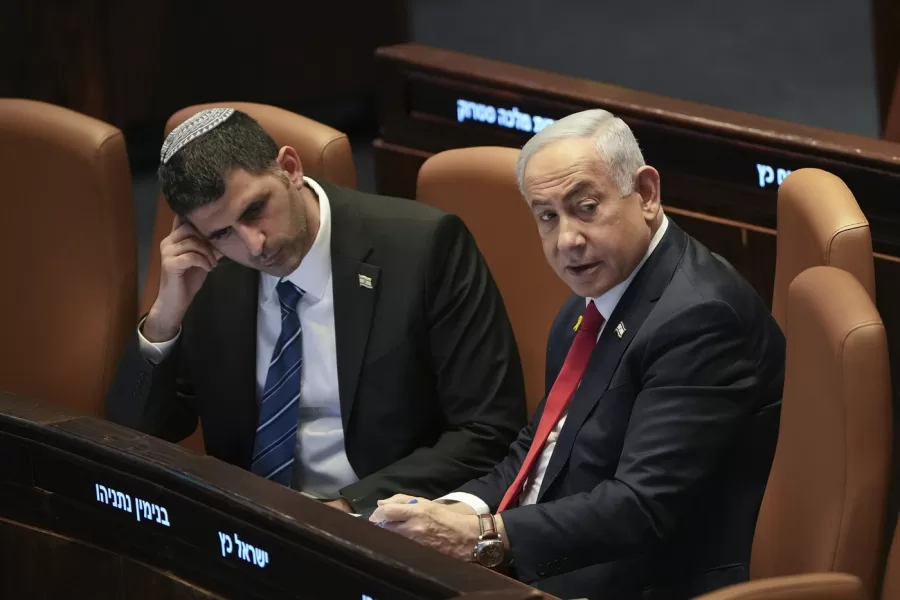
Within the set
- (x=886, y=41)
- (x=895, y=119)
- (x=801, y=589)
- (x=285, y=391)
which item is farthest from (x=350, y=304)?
(x=886, y=41)

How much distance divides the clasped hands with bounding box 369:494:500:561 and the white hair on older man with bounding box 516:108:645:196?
518mm

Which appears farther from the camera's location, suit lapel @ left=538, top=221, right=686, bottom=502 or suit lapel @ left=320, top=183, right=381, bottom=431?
suit lapel @ left=320, top=183, right=381, bottom=431

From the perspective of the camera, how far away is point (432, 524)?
1.96 m

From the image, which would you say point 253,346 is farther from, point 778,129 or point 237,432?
point 778,129

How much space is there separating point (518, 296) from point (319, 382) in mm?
467

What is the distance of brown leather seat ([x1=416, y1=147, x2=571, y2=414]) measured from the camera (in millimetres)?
2672

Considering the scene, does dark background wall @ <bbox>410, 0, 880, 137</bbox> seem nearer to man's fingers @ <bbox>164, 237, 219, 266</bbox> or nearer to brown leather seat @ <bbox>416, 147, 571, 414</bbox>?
brown leather seat @ <bbox>416, 147, 571, 414</bbox>

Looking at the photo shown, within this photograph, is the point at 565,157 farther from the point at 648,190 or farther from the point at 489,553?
the point at 489,553

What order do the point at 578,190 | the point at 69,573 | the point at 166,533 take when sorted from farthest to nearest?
the point at 578,190
the point at 69,573
the point at 166,533

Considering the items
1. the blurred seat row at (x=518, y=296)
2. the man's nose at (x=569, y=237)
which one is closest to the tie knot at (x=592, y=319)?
the man's nose at (x=569, y=237)

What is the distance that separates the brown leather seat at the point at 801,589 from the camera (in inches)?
60.0

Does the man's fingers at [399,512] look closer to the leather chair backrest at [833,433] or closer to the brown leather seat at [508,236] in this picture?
the leather chair backrest at [833,433]

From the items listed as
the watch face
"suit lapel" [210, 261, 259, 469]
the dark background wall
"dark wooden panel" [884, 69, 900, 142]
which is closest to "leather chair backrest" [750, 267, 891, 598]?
the watch face

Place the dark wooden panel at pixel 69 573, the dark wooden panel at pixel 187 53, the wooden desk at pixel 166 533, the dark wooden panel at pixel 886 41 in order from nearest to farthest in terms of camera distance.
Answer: the wooden desk at pixel 166 533, the dark wooden panel at pixel 69 573, the dark wooden panel at pixel 886 41, the dark wooden panel at pixel 187 53
